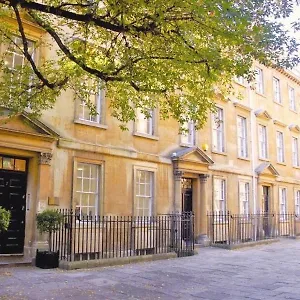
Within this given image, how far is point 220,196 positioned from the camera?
1848 centimetres

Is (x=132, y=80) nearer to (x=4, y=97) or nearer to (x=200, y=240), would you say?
(x=4, y=97)

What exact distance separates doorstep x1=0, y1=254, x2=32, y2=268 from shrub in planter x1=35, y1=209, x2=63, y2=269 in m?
0.42

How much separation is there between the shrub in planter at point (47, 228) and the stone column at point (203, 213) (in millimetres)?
7596

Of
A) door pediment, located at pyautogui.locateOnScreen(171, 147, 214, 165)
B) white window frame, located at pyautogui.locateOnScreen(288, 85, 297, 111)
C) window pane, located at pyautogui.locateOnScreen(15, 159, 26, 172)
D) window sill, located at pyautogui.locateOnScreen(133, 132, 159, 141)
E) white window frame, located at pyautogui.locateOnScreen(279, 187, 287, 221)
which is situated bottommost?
white window frame, located at pyautogui.locateOnScreen(279, 187, 287, 221)

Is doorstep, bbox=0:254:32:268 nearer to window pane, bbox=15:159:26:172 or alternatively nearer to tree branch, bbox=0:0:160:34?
window pane, bbox=15:159:26:172

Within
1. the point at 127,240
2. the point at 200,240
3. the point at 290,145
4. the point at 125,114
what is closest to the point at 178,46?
the point at 125,114

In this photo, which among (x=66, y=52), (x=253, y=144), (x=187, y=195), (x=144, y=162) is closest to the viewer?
(x=66, y=52)

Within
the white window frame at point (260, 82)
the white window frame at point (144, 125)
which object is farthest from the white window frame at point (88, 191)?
the white window frame at point (260, 82)

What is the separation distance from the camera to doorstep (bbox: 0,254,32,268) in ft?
34.2

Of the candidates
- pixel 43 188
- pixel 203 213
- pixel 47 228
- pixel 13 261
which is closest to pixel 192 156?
pixel 203 213

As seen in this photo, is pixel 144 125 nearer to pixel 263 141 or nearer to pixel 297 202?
pixel 263 141

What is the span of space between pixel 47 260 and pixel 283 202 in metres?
16.6

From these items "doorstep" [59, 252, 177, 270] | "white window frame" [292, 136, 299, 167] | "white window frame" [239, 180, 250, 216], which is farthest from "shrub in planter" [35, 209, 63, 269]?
"white window frame" [292, 136, 299, 167]

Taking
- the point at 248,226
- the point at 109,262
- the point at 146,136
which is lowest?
the point at 109,262
